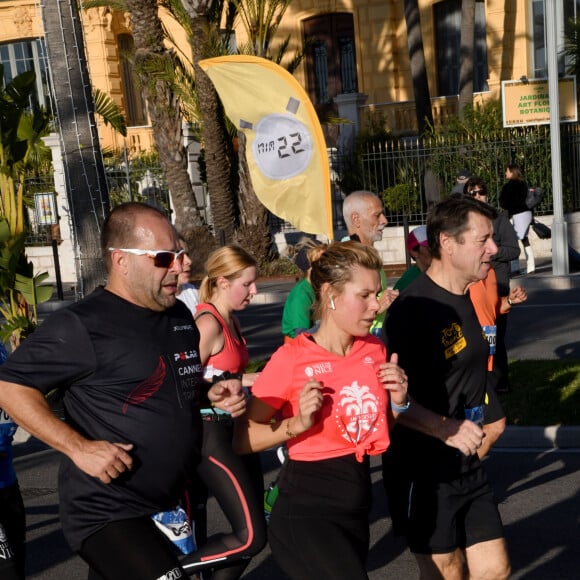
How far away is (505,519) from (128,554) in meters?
3.44

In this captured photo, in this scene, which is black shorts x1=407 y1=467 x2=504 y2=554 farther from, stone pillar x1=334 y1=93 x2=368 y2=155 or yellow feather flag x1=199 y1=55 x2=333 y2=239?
stone pillar x1=334 y1=93 x2=368 y2=155

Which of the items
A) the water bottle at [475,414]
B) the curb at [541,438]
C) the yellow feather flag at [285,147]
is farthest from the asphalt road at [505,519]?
the yellow feather flag at [285,147]

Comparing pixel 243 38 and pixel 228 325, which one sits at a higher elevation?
pixel 243 38

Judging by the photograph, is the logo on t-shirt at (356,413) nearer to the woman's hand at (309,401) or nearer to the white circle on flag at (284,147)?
the woman's hand at (309,401)

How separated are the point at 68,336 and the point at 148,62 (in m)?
16.7

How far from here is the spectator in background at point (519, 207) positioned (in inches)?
696

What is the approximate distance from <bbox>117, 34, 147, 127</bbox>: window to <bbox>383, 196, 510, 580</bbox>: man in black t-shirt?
30.8 m

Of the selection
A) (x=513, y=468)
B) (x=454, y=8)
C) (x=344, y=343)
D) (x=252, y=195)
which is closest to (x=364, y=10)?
(x=454, y=8)

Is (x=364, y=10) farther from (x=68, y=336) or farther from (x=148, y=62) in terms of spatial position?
(x=68, y=336)

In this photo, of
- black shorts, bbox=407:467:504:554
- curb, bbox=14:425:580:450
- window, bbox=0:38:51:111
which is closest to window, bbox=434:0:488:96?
window, bbox=0:38:51:111

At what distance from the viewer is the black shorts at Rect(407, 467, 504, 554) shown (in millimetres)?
4121

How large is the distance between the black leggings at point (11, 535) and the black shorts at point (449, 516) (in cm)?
161

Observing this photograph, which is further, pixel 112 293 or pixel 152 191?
pixel 152 191

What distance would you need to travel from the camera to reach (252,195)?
2052cm
